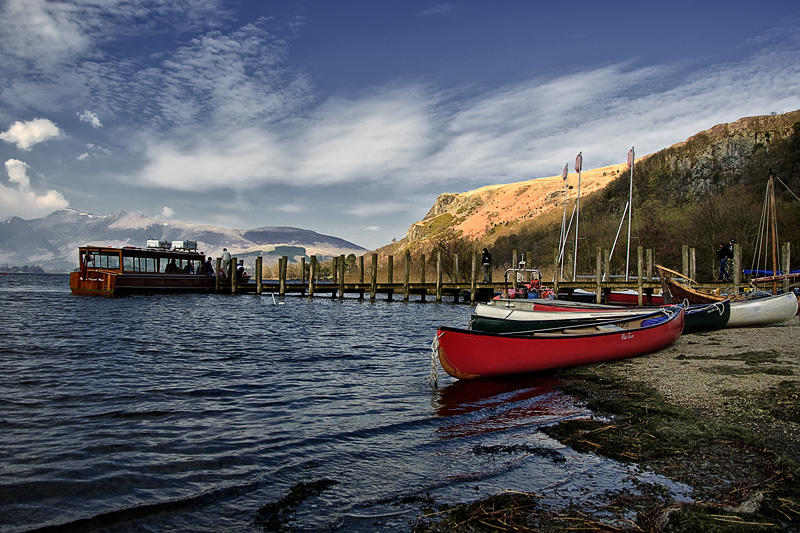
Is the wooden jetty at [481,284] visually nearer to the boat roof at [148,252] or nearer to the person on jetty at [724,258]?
the person on jetty at [724,258]

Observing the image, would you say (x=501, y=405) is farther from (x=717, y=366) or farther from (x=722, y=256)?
(x=722, y=256)

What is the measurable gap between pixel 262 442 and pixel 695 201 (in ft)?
178

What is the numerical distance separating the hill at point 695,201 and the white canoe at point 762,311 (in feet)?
42.2

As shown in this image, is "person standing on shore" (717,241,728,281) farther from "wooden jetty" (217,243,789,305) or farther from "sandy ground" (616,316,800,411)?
"sandy ground" (616,316,800,411)

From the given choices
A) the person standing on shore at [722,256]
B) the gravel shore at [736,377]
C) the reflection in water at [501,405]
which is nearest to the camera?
the gravel shore at [736,377]

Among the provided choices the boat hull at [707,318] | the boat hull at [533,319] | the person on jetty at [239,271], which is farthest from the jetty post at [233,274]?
the boat hull at [707,318]

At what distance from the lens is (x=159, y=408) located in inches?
328

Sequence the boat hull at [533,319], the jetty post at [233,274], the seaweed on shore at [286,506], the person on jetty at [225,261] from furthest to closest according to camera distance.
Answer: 1. the person on jetty at [225,261]
2. the jetty post at [233,274]
3. the boat hull at [533,319]
4. the seaweed on shore at [286,506]

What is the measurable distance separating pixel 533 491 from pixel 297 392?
18.6ft

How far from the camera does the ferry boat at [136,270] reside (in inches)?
1407

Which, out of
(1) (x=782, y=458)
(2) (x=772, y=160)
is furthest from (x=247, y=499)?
(2) (x=772, y=160)

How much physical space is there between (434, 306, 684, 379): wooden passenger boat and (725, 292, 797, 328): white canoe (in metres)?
6.38

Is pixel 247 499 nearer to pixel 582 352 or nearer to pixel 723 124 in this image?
pixel 582 352

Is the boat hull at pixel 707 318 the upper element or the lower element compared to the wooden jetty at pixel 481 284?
lower
